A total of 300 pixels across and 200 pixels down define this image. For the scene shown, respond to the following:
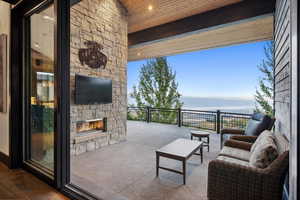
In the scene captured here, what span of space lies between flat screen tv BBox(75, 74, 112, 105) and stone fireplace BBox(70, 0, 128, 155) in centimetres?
10

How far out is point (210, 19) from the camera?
4.03 meters

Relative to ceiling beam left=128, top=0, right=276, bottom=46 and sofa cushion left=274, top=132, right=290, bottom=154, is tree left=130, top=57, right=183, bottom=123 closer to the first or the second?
ceiling beam left=128, top=0, right=276, bottom=46

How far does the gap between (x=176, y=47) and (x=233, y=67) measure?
4345mm

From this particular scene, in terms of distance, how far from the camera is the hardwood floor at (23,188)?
1869 mm

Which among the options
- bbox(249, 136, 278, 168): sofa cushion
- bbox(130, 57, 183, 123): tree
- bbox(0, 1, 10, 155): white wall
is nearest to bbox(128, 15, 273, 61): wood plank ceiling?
bbox(130, 57, 183, 123): tree

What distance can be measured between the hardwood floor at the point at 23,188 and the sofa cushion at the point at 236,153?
2.23 meters

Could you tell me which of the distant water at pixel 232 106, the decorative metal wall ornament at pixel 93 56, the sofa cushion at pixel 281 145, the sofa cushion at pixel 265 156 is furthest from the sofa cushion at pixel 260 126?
the decorative metal wall ornament at pixel 93 56

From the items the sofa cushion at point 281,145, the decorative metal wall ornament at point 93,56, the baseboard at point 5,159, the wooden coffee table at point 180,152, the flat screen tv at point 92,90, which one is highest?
the decorative metal wall ornament at point 93,56

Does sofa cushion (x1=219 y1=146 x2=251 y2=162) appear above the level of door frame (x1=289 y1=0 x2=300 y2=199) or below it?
below

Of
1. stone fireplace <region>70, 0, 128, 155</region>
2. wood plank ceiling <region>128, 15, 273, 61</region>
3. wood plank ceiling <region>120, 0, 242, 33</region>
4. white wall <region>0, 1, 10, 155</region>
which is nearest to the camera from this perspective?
white wall <region>0, 1, 10, 155</region>

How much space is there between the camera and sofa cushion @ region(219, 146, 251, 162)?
216cm

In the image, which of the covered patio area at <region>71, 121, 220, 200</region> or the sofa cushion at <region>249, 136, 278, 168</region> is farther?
the covered patio area at <region>71, 121, 220, 200</region>

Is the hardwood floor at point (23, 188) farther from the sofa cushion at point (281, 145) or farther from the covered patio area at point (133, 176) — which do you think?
the sofa cushion at point (281, 145)

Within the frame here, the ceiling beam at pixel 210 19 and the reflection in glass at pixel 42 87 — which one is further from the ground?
the ceiling beam at pixel 210 19
